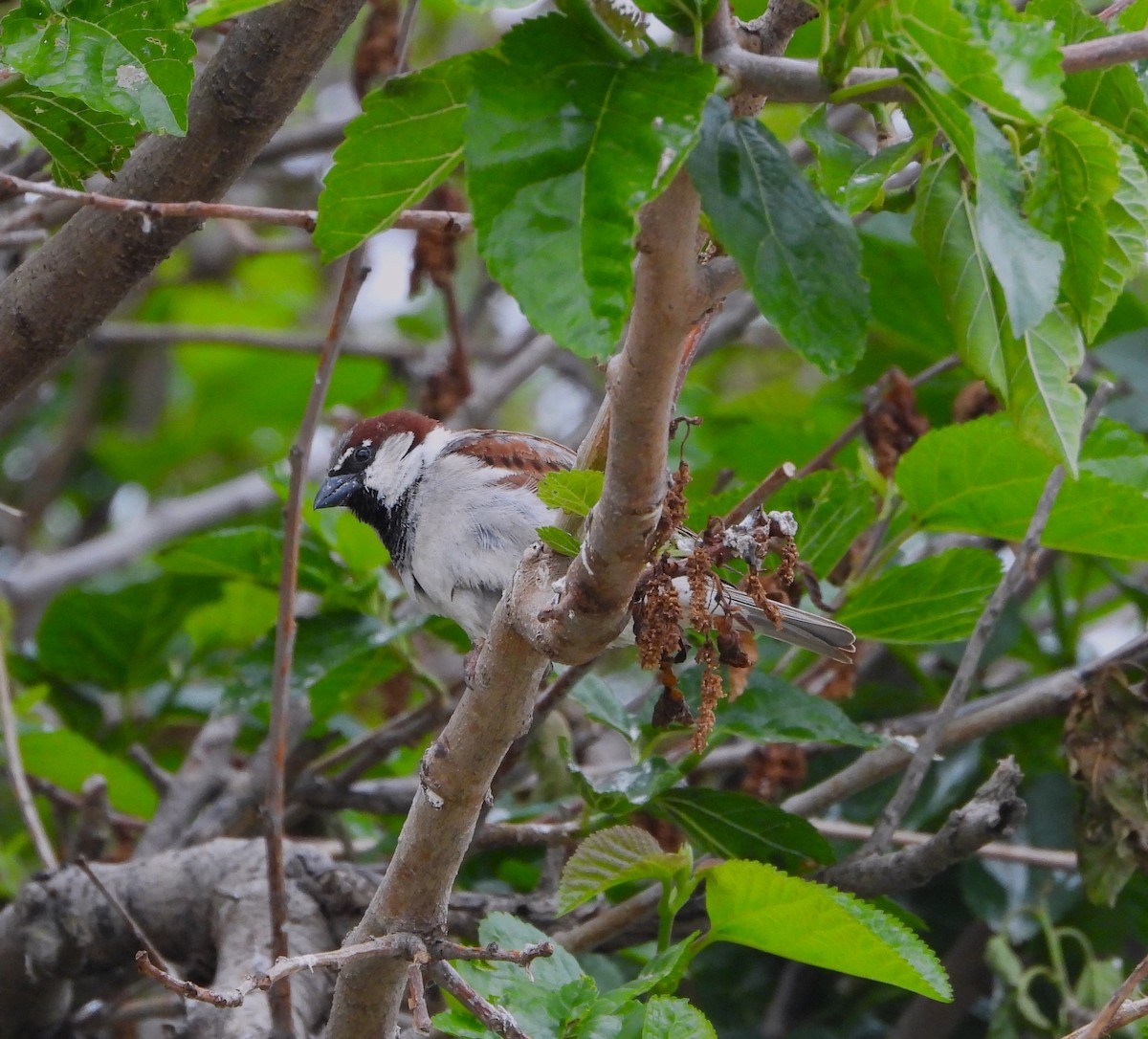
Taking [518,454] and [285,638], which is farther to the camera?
[518,454]

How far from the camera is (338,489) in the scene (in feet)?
9.71

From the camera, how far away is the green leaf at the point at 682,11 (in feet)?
3.16

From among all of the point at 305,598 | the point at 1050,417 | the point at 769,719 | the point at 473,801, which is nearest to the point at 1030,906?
the point at 769,719

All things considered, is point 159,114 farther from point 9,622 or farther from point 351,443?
point 9,622

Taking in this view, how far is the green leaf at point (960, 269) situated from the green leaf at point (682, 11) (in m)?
0.26

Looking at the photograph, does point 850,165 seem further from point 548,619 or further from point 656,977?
Answer: point 656,977

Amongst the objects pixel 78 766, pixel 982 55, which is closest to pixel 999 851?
pixel 982 55

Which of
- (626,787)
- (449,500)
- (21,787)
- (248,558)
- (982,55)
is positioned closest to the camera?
(982,55)

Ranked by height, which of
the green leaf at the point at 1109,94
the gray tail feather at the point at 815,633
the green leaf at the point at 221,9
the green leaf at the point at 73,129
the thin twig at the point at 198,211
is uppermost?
the green leaf at the point at 221,9

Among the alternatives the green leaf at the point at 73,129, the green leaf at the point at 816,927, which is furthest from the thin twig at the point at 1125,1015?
the green leaf at the point at 73,129

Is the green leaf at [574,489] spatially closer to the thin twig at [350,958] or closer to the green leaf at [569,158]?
the green leaf at [569,158]

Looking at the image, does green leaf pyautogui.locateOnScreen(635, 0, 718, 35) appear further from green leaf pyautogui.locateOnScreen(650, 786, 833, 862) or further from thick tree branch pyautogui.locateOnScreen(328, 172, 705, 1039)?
green leaf pyautogui.locateOnScreen(650, 786, 833, 862)

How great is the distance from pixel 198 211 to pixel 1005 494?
131 cm

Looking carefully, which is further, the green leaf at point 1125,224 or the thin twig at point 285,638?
the thin twig at point 285,638
